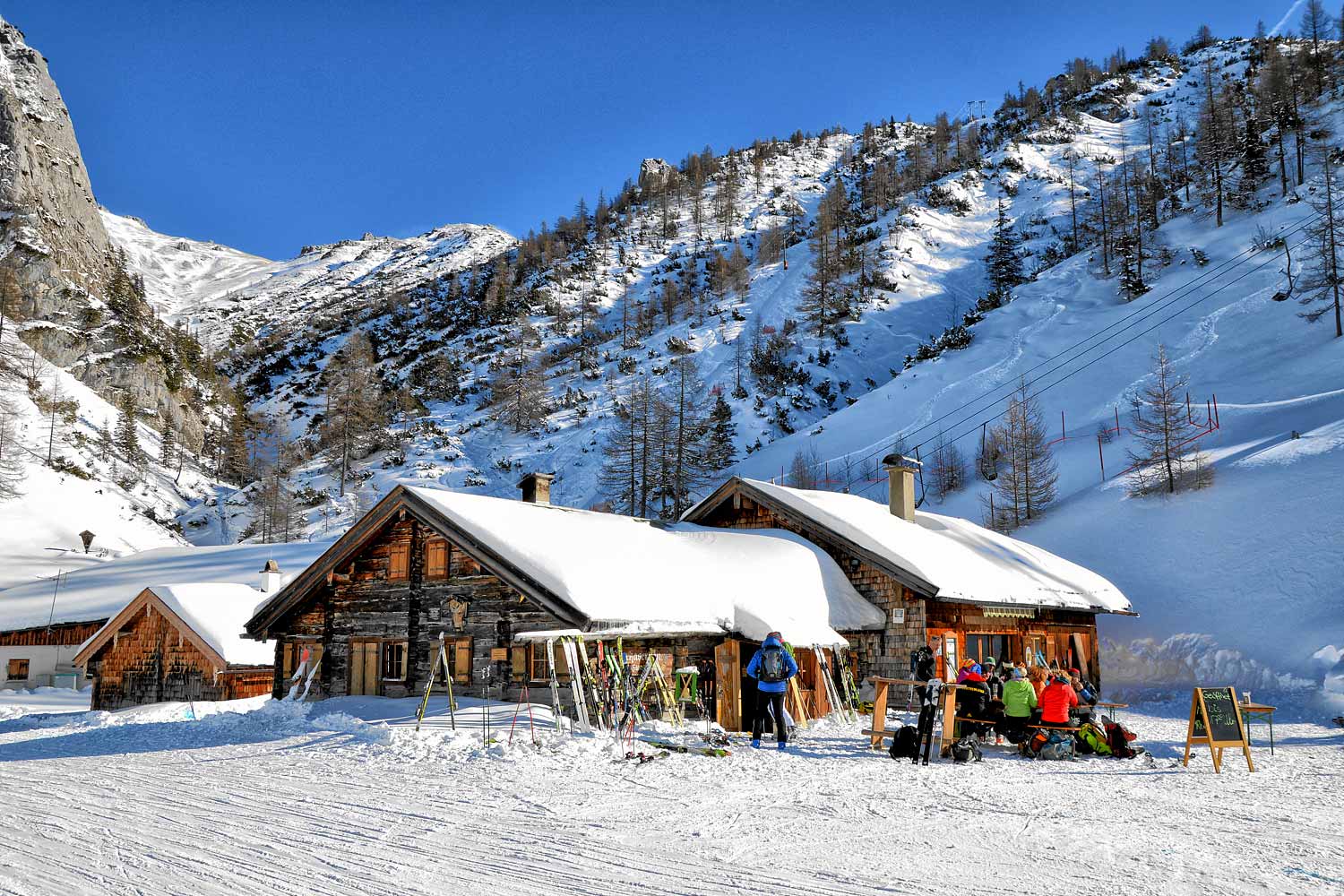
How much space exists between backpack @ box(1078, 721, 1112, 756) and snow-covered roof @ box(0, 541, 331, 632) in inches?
1042

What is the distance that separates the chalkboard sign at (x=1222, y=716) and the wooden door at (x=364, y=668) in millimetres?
15724

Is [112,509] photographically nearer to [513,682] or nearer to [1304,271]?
[513,682]

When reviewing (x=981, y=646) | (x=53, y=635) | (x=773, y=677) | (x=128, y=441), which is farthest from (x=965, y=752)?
(x=128, y=441)

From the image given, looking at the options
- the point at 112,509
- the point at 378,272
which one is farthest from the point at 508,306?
the point at 378,272

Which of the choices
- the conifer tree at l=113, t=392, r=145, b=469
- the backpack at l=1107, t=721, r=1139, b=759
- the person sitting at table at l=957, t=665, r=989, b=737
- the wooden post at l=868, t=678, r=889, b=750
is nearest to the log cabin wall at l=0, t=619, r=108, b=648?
the wooden post at l=868, t=678, r=889, b=750

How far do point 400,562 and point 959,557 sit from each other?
13.8 meters

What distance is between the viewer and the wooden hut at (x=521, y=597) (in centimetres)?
1673

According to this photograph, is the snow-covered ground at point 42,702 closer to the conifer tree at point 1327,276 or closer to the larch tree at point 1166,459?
the larch tree at point 1166,459

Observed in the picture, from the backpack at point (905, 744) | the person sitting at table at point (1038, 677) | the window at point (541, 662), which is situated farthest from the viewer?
the window at point (541, 662)

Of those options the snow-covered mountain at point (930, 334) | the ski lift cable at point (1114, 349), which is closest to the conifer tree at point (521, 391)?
the snow-covered mountain at point (930, 334)

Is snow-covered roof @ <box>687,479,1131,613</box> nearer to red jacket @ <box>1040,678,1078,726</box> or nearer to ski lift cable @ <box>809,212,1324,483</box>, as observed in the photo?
red jacket @ <box>1040,678,1078,726</box>

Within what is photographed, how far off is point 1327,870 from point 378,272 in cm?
17770

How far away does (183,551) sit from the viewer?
147 feet

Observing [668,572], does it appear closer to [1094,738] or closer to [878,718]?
[878,718]
